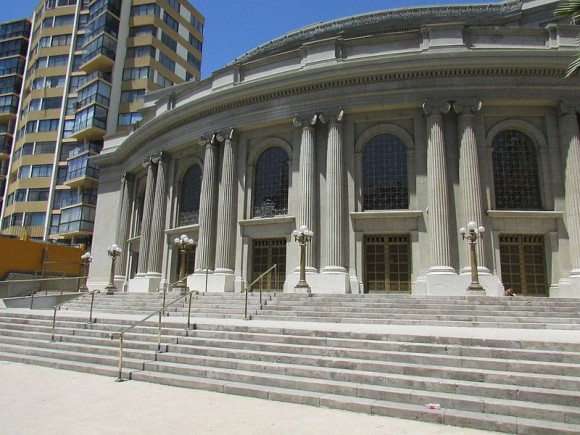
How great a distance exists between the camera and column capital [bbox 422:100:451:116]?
61.7 ft

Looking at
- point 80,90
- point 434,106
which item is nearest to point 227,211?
point 434,106

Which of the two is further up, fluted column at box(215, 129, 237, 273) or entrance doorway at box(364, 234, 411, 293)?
fluted column at box(215, 129, 237, 273)

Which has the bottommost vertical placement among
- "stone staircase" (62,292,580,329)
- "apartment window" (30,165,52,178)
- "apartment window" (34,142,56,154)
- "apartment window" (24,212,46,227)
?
"stone staircase" (62,292,580,329)

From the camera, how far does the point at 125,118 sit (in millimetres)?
39719

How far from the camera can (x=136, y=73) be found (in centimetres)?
4069

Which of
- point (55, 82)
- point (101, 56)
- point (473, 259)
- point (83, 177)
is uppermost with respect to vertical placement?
point (55, 82)

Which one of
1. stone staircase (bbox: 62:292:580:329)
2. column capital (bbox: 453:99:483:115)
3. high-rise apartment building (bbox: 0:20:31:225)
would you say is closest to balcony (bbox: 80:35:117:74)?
high-rise apartment building (bbox: 0:20:31:225)

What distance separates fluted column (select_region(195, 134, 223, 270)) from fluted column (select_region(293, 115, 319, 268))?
4.86 meters

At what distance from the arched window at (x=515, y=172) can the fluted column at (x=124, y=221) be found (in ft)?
72.3

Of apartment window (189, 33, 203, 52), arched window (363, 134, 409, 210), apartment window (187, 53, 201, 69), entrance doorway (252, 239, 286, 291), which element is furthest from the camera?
apartment window (189, 33, 203, 52)

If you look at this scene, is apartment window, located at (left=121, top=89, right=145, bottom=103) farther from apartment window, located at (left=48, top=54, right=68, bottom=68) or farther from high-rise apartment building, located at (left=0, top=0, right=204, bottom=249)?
apartment window, located at (left=48, top=54, right=68, bottom=68)

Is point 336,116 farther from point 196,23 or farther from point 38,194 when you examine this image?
point 196,23

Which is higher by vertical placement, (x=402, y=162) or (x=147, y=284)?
(x=402, y=162)

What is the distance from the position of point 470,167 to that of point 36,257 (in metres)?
26.8
